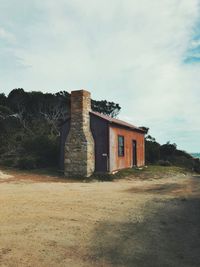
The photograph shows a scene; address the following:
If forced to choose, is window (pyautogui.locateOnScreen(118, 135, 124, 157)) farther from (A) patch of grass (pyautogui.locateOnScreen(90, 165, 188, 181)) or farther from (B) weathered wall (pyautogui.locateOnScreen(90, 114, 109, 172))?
(B) weathered wall (pyautogui.locateOnScreen(90, 114, 109, 172))

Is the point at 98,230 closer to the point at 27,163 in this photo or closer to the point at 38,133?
the point at 27,163

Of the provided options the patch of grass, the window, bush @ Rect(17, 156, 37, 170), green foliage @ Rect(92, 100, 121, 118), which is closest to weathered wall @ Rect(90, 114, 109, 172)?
the patch of grass

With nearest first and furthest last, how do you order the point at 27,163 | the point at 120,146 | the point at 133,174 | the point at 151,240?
the point at 151,240
the point at 133,174
the point at 120,146
the point at 27,163

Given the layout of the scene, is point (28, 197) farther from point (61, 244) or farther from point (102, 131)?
point (102, 131)

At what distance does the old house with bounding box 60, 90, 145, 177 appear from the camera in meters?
17.9

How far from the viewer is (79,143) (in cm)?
1794

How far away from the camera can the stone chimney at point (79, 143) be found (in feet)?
58.4

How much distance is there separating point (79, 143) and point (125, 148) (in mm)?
4129

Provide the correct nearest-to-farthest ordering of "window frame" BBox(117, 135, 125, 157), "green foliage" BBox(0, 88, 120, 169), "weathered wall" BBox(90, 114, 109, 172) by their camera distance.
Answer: "weathered wall" BBox(90, 114, 109, 172) → "window frame" BBox(117, 135, 125, 157) → "green foliage" BBox(0, 88, 120, 169)

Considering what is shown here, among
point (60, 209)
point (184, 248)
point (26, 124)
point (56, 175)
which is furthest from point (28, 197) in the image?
point (26, 124)

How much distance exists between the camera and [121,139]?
2036 centimetres

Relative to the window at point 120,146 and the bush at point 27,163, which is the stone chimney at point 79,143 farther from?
the bush at point 27,163

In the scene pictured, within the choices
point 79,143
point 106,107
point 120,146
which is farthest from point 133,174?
point 106,107

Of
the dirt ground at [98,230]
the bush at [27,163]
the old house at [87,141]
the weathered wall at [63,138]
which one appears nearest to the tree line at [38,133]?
the bush at [27,163]
